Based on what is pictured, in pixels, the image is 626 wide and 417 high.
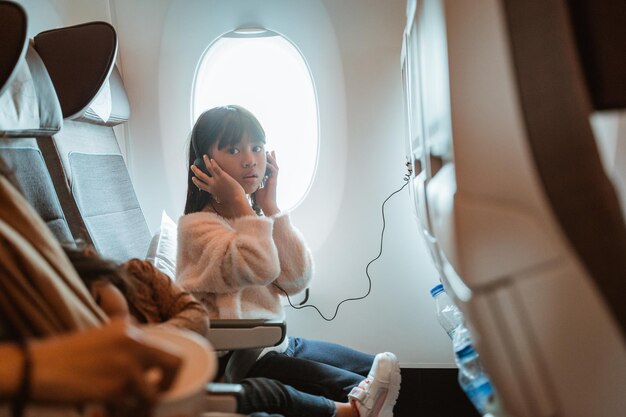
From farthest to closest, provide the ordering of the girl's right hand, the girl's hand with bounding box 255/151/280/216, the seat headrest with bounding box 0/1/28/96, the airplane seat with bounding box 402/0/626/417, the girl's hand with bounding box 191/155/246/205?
1. the girl's hand with bounding box 255/151/280/216
2. the girl's hand with bounding box 191/155/246/205
3. the seat headrest with bounding box 0/1/28/96
4. the airplane seat with bounding box 402/0/626/417
5. the girl's right hand

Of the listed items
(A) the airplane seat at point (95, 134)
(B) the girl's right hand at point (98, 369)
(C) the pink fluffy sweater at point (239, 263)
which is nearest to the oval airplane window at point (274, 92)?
(A) the airplane seat at point (95, 134)

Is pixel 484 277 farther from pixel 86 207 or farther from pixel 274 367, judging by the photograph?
pixel 86 207

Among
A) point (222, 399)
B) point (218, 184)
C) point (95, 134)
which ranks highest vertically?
point (95, 134)

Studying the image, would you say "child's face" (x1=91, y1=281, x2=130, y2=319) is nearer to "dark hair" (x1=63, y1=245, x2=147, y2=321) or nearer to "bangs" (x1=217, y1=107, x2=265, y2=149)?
"dark hair" (x1=63, y1=245, x2=147, y2=321)

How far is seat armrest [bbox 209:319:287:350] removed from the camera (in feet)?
4.17

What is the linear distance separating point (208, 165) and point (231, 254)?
28cm

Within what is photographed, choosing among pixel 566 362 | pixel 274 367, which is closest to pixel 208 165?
pixel 274 367

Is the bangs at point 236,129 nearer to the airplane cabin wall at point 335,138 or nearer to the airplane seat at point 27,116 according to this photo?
the airplane seat at point 27,116

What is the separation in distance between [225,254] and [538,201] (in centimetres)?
95

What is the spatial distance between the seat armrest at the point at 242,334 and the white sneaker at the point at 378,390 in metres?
0.33

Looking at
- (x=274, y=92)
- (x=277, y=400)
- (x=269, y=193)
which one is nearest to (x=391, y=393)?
(x=277, y=400)

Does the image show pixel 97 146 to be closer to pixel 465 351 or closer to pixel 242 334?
pixel 242 334

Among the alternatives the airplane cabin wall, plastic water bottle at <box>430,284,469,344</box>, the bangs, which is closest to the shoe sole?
plastic water bottle at <box>430,284,469,344</box>

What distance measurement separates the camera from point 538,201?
2.13ft
